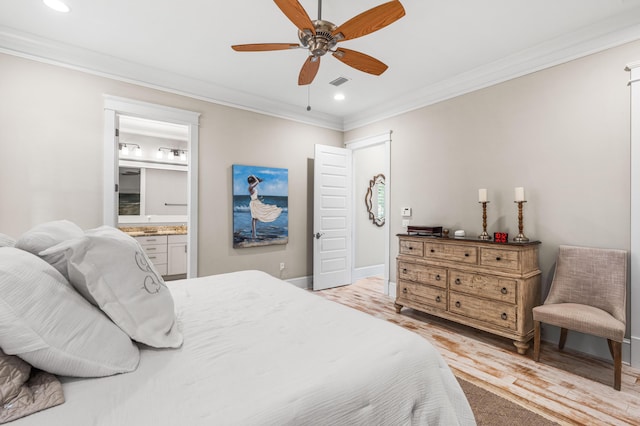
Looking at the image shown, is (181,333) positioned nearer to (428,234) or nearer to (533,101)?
(428,234)

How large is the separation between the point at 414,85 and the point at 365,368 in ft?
11.6

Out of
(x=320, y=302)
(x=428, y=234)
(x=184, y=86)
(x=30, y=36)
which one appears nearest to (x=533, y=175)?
(x=428, y=234)

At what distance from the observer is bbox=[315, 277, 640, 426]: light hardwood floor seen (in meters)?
1.81

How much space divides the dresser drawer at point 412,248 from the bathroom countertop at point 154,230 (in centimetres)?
364

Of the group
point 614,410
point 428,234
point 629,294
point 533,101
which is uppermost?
point 533,101

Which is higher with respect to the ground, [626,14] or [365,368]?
[626,14]

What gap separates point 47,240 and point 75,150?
2311mm

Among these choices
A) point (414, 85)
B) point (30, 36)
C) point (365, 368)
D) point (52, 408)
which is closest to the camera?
point (52, 408)

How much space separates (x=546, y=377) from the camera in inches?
86.5

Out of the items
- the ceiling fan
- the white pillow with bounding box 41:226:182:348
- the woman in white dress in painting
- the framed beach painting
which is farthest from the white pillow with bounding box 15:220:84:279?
the woman in white dress in painting

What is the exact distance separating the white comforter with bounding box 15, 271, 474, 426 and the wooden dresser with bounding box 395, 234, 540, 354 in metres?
1.79

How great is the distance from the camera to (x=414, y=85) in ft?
12.1

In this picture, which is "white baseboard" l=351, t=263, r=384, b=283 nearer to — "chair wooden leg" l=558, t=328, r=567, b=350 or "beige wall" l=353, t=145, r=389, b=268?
"beige wall" l=353, t=145, r=389, b=268

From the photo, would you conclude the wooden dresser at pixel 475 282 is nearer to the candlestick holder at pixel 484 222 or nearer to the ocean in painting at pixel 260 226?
the candlestick holder at pixel 484 222
